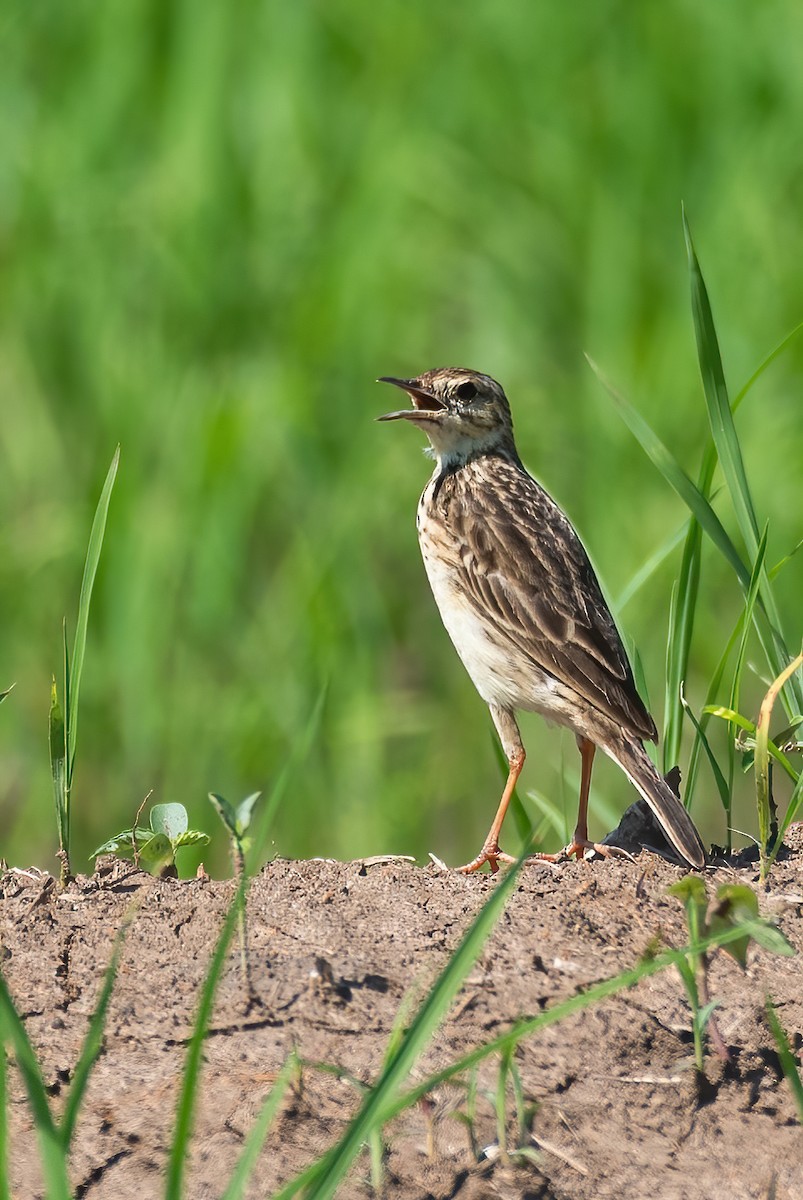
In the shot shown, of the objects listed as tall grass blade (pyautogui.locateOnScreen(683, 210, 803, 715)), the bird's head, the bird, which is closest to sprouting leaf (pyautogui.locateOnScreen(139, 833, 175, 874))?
the bird

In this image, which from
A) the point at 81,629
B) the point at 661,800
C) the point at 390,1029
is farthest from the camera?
the point at 661,800

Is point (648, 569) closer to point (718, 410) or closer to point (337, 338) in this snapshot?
point (718, 410)

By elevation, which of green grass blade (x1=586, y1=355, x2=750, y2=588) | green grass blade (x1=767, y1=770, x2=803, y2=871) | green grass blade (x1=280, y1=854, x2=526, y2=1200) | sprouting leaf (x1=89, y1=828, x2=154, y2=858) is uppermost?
green grass blade (x1=586, y1=355, x2=750, y2=588)

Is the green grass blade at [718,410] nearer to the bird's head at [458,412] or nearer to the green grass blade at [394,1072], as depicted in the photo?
the bird's head at [458,412]

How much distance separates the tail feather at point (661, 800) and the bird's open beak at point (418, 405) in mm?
1612

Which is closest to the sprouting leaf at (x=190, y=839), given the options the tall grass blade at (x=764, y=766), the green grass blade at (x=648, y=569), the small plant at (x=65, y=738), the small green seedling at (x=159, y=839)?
the small green seedling at (x=159, y=839)

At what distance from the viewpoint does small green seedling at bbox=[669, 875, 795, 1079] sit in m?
3.59

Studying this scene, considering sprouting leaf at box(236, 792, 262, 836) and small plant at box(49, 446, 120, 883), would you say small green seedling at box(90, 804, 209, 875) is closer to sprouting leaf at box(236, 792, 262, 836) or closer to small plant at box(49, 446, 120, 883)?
small plant at box(49, 446, 120, 883)

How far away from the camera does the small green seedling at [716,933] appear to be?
3.59 meters

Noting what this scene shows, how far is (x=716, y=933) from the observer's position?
368cm

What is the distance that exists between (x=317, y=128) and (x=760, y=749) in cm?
745

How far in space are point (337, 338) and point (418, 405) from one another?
2.86 m

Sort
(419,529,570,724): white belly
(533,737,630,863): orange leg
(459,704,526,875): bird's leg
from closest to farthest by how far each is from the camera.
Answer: (533,737,630,863): orange leg → (459,704,526,875): bird's leg → (419,529,570,724): white belly

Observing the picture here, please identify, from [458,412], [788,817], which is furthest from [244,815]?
[458,412]
